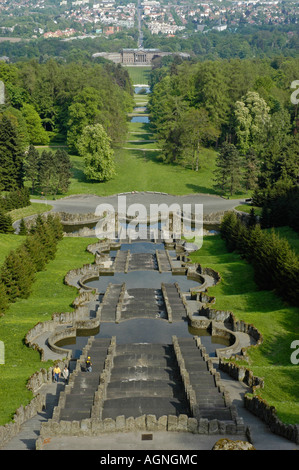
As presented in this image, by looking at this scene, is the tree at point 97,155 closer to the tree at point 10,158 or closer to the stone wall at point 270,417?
the tree at point 10,158

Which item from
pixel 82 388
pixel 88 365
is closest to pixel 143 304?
pixel 88 365

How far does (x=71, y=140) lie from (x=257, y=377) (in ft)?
322

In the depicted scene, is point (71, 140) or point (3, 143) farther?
point (71, 140)

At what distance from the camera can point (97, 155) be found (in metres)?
110

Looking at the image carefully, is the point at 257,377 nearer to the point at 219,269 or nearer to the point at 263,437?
the point at 263,437

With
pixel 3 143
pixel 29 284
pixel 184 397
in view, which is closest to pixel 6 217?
pixel 29 284

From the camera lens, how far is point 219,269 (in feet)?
218

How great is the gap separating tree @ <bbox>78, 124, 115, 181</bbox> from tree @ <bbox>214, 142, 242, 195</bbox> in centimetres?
2302

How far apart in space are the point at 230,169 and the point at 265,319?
5435 centimetres

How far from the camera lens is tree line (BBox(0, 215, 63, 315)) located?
182 feet

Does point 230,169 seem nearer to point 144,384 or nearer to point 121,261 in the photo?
point 121,261

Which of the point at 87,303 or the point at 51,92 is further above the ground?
the point at 51,92

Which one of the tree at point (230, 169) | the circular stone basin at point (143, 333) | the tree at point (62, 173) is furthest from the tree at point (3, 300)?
the tree at point (230, 169)

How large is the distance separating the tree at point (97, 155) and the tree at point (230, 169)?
23.0 meters
